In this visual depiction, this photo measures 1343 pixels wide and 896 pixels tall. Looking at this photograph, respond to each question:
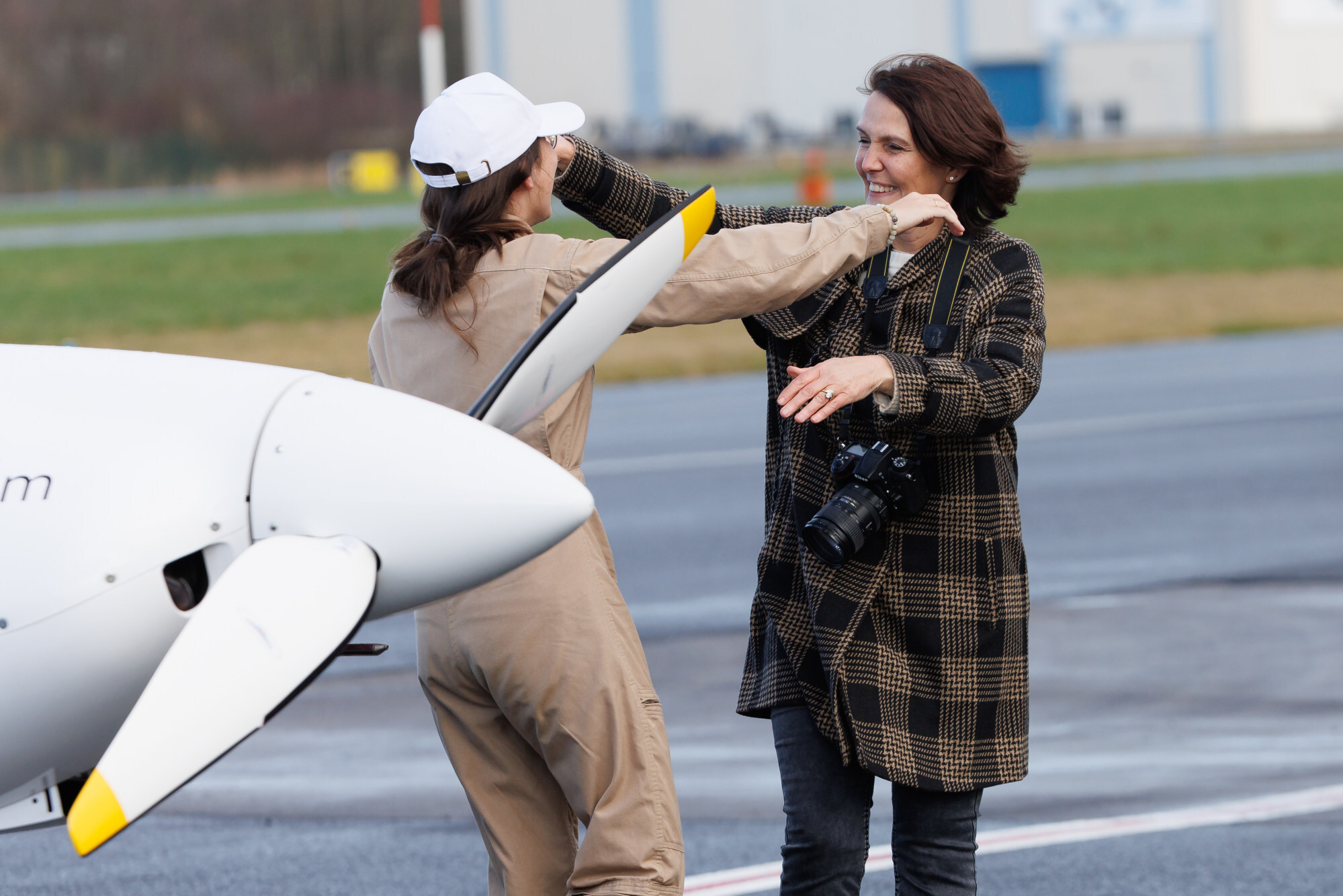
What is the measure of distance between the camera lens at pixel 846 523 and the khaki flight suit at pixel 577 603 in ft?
1.21

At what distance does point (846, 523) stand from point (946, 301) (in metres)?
0.47

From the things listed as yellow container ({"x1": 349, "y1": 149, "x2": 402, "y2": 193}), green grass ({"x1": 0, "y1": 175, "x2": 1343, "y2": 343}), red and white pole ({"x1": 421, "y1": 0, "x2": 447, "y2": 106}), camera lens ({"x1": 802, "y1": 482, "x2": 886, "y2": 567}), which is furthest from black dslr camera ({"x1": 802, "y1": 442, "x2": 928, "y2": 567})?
yellow container ({"x1": 349, "y1": 149, "x2": 402, "y2": 193})

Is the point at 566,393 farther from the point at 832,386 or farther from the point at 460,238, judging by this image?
the point at 832,386

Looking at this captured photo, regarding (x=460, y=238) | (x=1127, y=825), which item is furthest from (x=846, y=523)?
(x=1127, y=825)

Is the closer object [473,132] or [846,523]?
[473,132]

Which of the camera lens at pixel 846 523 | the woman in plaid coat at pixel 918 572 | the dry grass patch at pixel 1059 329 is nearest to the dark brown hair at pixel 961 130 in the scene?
the woman in plaid coat at pixel 918 572

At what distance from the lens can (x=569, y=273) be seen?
2.75m

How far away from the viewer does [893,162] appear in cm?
316

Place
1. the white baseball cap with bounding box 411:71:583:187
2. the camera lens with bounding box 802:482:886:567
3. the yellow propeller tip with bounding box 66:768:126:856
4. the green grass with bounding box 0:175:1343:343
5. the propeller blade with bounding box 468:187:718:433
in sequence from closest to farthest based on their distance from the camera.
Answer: the yellow propeller tip with bounding box 66:768:126:856, the propeller blade with bounding box 468:187:718:433, the white baseball cap with bounding box 411:71:583:187, the camera lens with bounding box 802:482:886:567, the green grass with bounding box 0:175:1343:343

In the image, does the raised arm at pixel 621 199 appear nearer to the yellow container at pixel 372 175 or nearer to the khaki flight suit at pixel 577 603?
the khaki flight suit at pixel 577 603

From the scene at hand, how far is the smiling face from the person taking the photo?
124 inches

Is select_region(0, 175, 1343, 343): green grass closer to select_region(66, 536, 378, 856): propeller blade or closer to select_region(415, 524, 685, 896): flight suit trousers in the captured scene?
select_region(415, 524, 685, 896): flight suit trousers

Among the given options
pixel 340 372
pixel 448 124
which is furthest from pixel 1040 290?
pixel 340 372

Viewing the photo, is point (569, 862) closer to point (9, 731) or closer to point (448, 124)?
point (9, 731)
